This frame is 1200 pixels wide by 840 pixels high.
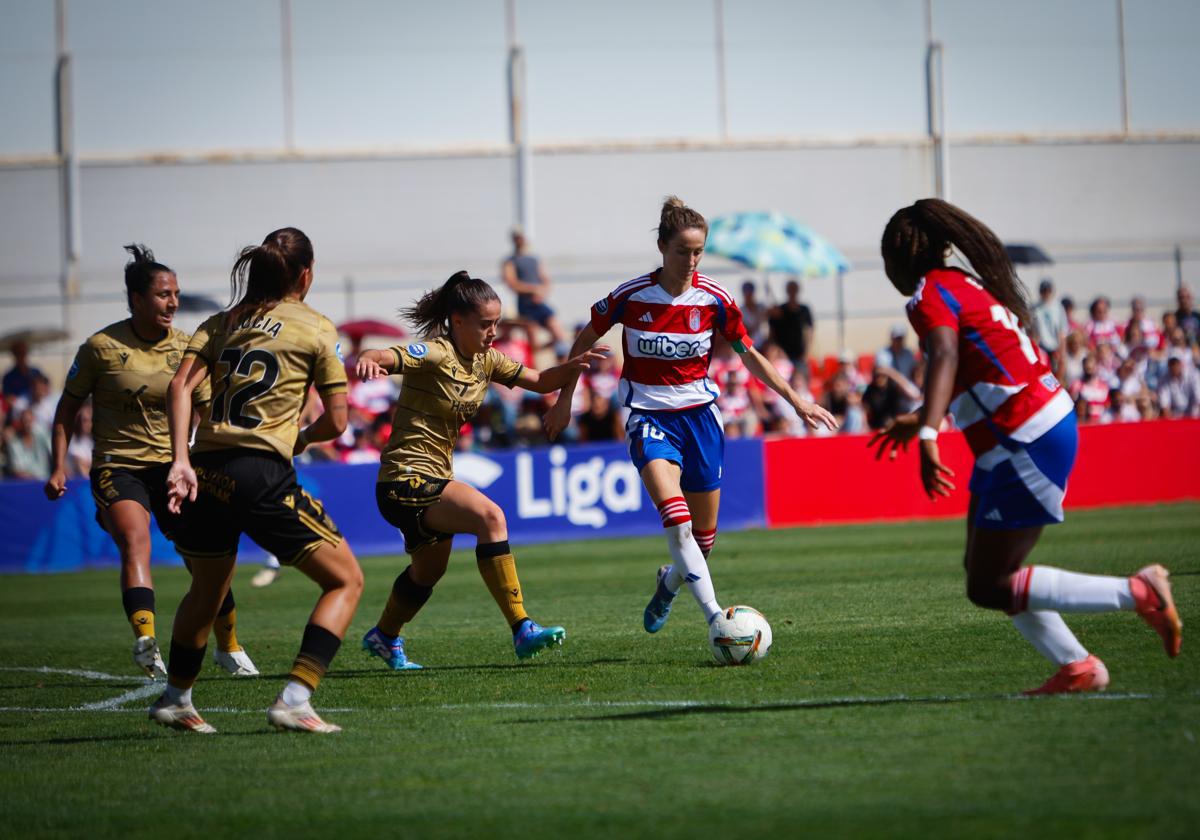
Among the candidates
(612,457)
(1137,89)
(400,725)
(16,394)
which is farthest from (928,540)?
(1137,89)

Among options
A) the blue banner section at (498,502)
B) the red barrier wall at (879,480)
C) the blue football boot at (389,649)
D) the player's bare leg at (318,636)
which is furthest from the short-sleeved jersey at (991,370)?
the red barrier wall at (879,480)

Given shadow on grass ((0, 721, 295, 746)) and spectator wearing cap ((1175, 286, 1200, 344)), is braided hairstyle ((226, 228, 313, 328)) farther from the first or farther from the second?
spectator wearing cap ((1175, 286, 1200, 344))

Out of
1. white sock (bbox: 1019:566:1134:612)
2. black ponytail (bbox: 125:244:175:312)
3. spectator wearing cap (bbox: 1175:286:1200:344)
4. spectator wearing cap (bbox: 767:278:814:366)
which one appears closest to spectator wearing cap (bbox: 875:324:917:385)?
spectator wearing cap (bbox: 767:278:814:366)

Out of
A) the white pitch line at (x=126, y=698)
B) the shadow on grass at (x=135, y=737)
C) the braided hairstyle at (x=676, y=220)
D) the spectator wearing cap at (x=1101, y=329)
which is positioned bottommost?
the white pitch line at (x=126, y=698)

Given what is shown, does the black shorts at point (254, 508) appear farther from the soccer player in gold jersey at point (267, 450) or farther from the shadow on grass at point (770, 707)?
the shadow on grass at point (770, 707)

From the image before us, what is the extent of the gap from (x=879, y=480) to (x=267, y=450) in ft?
48.7

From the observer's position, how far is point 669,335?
8812 millimetres

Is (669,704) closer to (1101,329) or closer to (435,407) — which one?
(435,407)

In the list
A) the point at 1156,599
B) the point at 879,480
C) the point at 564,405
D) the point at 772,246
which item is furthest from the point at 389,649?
the point at 772,246

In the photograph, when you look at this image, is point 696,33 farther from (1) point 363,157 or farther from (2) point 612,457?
(2) point 612,457

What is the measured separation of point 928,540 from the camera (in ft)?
53.7

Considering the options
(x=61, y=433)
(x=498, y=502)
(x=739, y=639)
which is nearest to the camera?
(x=739, y=639)

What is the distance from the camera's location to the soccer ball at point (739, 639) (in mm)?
7910

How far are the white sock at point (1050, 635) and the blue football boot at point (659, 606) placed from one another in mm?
2988
